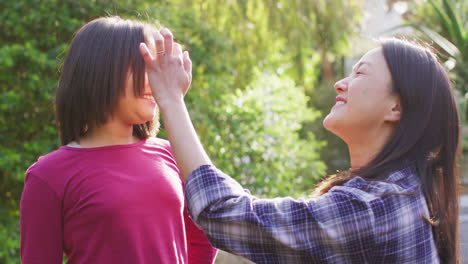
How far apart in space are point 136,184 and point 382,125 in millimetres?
767

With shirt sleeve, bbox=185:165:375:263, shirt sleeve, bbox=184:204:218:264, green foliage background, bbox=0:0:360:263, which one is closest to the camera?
shirt sleeve, bbox=185:165:375:263

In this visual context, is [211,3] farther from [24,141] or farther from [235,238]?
[235,238]

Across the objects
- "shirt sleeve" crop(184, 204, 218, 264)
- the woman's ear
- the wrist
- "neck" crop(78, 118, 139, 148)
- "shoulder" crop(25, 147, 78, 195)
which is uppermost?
the wrist

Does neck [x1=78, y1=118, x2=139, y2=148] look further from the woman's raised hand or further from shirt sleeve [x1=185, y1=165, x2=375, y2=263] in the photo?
shirt sleeve [x1=185, y1=165, x2=375, y2=263]

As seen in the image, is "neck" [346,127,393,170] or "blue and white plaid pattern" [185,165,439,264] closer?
"blue and white plaid pattern" [185,165,439,264]

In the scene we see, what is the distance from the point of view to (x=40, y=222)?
4.33 feet

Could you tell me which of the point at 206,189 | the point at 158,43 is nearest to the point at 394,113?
the point at 206,189

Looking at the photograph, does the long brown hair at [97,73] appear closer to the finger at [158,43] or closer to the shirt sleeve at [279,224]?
the finger at [158,43]

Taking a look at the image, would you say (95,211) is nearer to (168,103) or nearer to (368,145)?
(168,103)

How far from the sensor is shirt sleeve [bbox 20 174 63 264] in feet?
4.34

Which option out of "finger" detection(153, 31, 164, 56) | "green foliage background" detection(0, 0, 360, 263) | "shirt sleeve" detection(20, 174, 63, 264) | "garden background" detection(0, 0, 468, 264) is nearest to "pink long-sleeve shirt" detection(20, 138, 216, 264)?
"shirt sleeve" detection(20, 174, 63, 264)

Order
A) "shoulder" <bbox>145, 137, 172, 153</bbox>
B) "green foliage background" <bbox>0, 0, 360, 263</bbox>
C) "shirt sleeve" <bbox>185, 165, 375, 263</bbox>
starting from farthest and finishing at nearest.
A: "green foliage background" <bbox>0, 0, 360, 263</bbox>
"shoulder" <bbox>145, 137, 172, 153</bbox>
"shirt sleeve" <bbox>185, 165, 375, 263</bbox>

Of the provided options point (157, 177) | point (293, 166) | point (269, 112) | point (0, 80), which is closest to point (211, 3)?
point (269, 112)

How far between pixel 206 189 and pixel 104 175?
14.6 inches
